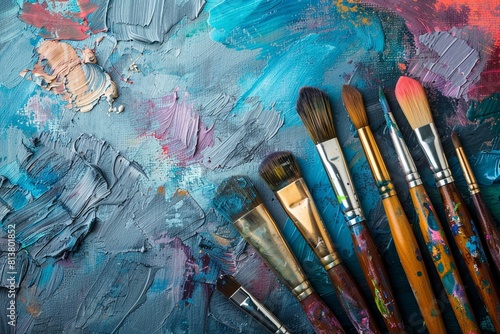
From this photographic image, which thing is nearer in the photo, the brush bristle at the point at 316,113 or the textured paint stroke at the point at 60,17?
the brush bristle at the point at 316,113

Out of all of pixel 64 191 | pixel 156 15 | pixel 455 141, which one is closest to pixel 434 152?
pixel 455 141

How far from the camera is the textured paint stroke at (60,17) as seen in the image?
3.62ft

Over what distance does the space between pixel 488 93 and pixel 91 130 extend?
2.62 feet

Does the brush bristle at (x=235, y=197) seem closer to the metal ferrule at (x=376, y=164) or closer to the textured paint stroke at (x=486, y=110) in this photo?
the metal ferrule at (x=376, y=164)

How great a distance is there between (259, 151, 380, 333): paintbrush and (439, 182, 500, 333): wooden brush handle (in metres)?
0.20

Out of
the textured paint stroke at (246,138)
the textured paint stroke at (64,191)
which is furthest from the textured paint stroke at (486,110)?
the textured paint stroke at (64,191)

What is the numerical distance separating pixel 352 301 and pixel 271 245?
18 cm

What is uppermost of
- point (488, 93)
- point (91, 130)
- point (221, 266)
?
point (488, 93)

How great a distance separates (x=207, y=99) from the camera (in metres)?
1.07

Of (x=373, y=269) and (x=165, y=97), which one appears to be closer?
(x=373, y=269)

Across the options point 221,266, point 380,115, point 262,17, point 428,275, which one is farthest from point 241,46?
point 428,275

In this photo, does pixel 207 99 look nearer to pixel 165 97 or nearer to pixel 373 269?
pixel 165 97

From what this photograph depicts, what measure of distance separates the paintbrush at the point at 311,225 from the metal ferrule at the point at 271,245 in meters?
0.04

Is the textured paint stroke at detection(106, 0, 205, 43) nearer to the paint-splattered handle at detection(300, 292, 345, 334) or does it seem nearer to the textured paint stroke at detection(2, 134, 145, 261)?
the textured paint stroke at detection(2, 134, 145, 261)
